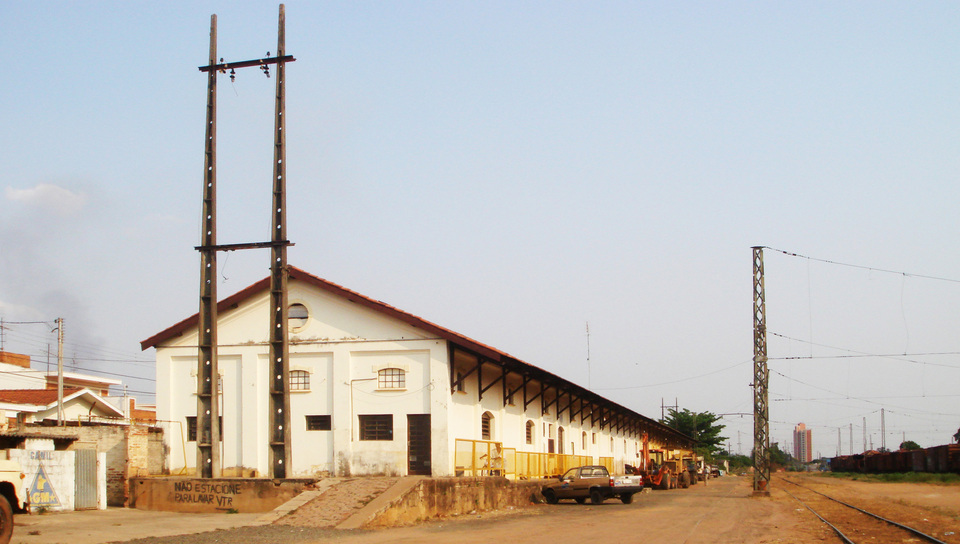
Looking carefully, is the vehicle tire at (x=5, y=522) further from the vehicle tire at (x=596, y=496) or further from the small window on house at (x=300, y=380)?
the vehicle tire at (x=596, y=496)

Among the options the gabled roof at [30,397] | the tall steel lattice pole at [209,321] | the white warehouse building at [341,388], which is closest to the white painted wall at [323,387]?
the white warehouse building at [341,388]

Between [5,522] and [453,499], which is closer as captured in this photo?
[5,522]

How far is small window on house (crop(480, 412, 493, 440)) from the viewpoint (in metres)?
31.1

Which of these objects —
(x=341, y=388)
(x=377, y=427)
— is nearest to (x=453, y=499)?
(x=377, y=427)

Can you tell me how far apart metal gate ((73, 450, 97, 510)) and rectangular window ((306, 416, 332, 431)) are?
6.89 m

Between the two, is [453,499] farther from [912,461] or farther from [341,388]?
[912,461]

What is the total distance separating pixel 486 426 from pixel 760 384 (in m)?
13.2

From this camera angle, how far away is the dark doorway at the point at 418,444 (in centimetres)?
2750

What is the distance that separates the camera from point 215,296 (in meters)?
25.5

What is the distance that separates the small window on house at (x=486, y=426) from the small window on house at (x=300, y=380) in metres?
6.18

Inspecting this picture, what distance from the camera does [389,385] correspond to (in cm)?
2836

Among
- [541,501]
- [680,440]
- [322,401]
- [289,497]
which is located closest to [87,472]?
[289,497]

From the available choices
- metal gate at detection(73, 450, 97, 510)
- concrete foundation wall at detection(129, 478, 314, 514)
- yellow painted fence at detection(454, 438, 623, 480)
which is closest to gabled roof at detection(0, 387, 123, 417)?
concrete foundation wall at detection(129, 478, 314, 514)

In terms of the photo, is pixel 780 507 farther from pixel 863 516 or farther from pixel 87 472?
pixel 87 472
